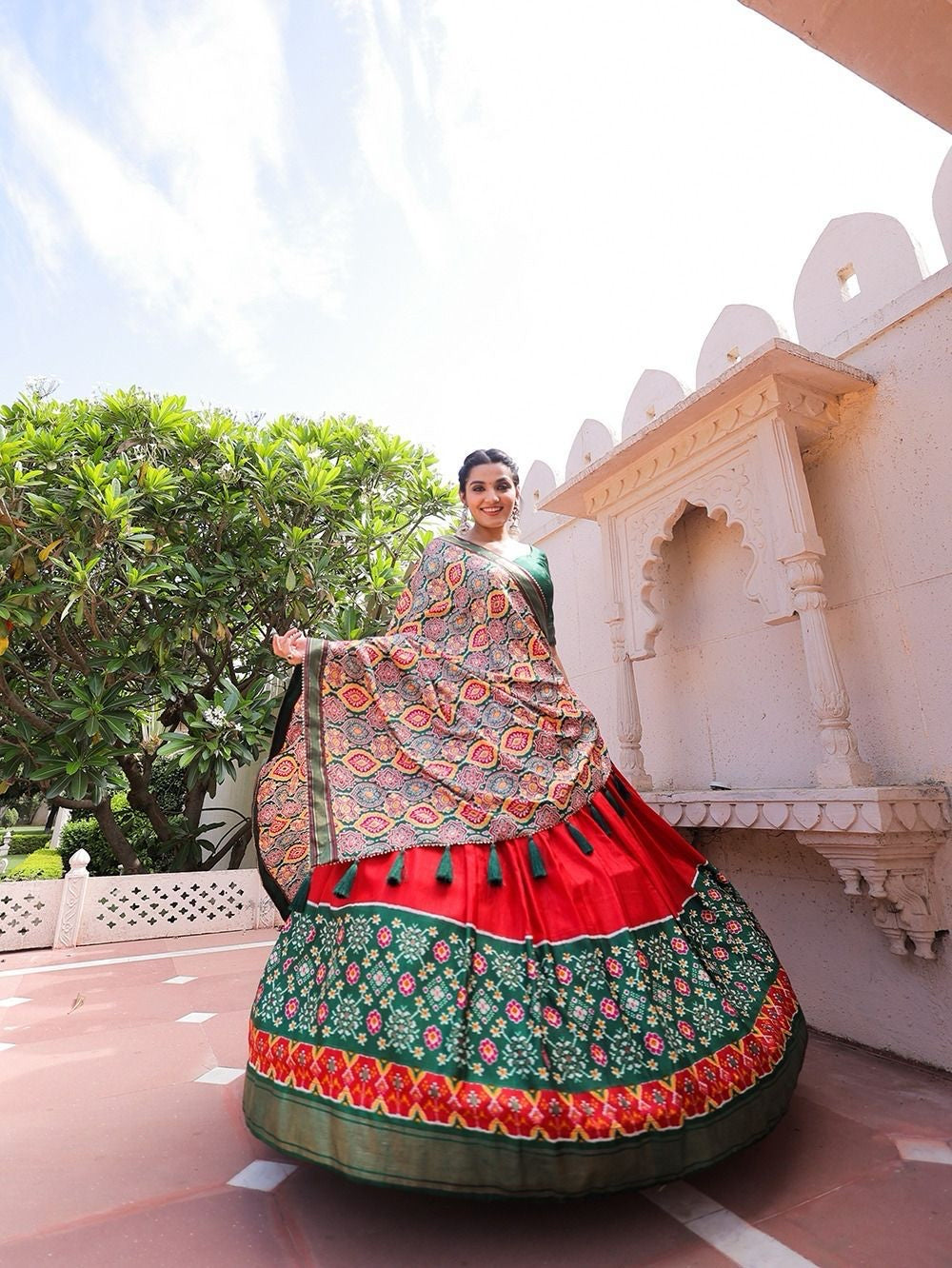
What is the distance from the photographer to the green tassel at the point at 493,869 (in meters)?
1.62

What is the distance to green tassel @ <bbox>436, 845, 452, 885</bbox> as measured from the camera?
1595 millimetres

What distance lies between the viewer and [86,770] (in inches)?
197

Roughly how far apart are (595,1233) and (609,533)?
272cm

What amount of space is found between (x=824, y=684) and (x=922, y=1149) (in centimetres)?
133

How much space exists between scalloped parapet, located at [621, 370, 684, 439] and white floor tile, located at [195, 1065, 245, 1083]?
3166 millimetres

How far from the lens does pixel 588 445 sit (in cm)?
409

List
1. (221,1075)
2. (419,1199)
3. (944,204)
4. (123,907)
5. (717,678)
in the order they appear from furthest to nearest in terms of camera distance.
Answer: (123,907) → (717,678) → (944,204) → (221,1075) → (419,1199)

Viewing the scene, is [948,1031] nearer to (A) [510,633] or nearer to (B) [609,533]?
(A) [510,633]

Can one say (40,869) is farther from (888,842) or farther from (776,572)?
(888,842)

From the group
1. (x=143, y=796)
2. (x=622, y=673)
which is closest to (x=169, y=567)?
(x=143, y=796)

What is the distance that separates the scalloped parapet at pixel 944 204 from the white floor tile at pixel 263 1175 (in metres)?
3.50

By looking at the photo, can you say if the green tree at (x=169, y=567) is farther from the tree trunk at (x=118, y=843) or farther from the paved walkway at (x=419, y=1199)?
the paved walkway at (x=419, y=1199)

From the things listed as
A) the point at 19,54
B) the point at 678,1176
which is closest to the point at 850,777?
the point at 678,1176

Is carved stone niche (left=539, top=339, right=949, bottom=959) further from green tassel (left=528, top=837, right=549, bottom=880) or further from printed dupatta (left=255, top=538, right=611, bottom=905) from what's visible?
green tassel (left=528, top=837, right=549, bottom=880)
